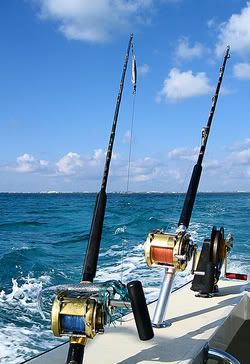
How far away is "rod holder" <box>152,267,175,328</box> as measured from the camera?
1990mm

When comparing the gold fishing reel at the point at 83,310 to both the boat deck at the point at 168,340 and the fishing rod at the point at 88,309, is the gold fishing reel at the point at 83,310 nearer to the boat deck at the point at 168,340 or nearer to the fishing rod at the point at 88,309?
the fishing rod at the point at 88,309

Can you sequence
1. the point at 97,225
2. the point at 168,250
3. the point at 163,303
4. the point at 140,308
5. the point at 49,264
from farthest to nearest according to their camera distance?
the point at 49,264 < the point at 97,225 < the point at 163,303 < the point at 168,250 < the point at 140,308

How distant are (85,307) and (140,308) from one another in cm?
27

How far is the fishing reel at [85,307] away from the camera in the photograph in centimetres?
137

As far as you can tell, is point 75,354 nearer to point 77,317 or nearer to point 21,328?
point 77,317

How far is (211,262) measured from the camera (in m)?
2.40

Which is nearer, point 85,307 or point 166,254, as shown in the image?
point 85,307

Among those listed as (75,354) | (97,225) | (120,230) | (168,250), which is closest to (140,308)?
(75,354)

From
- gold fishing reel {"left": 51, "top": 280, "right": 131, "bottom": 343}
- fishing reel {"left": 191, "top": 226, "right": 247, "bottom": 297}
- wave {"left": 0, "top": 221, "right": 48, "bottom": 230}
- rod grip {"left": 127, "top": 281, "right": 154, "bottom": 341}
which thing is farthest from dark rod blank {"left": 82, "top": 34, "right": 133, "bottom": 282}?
wave {"left": 0, "top": 221, "right": 48, "bottom": 230}

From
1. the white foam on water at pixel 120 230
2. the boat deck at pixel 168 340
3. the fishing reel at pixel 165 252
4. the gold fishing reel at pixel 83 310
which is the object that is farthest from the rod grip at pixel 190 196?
the white foam on water at pixel 120 230

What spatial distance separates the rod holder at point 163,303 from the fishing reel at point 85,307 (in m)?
0.52

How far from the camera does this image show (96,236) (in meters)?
2.09

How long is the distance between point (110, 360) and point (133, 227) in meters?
10.8

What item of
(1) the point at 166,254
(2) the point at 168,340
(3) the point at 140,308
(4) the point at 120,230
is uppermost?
(1) the point at 166,254
